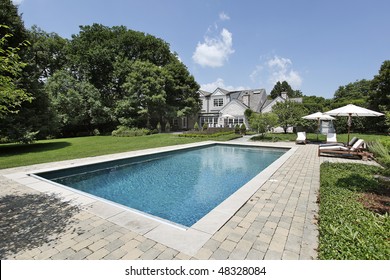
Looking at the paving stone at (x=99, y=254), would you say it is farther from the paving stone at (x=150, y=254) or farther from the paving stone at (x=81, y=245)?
the paving stone at (x=150, y=254)

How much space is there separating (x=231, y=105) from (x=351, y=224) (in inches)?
1200

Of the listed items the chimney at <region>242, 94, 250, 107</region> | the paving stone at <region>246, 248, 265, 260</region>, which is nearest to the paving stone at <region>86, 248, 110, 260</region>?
A: the paving stone at <region>246, 248, 265, 260</region>

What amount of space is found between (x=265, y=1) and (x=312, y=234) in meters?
13.7

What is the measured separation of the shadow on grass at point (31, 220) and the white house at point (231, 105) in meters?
26.7

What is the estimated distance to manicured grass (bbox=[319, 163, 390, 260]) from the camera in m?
2.62

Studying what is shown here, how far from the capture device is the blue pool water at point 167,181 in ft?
18.4

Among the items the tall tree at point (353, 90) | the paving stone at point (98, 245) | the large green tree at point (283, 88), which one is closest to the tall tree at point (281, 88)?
the large green tree at point (283, 88)

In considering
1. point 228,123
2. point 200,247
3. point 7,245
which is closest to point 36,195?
point 7,245

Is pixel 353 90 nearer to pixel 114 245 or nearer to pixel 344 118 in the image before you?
pixel 344 118

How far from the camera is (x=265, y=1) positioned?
39.1 feet

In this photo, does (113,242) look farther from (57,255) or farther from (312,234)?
(312,234)

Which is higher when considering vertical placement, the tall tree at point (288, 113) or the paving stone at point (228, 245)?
the tall tree at point (288, 113)

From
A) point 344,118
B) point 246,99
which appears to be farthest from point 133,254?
point 246,99

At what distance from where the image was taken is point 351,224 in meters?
3.34
